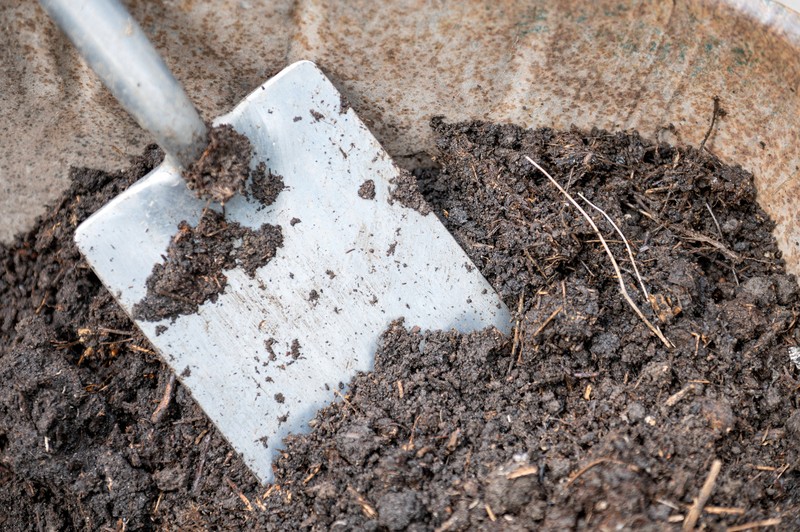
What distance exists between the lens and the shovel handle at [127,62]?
1084mm

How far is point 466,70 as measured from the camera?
54.7 inches

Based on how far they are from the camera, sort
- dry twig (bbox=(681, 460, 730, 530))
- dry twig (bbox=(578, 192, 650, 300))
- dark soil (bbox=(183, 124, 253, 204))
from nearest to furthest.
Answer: dry twig (bbox=(681, 460, 730, 530)) < dark soil (bbox=(183, 124, 253, 204)) < dry twig (bbox=(578, 192, 650, 300))

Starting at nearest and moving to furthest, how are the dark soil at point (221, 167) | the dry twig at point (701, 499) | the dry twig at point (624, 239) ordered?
the dry twig at point (701, 499)
the dark soil at point (221, 167)
the dry twig at point (624, 239)

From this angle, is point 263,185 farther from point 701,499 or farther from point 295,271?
point 701,499

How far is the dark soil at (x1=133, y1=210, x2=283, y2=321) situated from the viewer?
49.4 inches

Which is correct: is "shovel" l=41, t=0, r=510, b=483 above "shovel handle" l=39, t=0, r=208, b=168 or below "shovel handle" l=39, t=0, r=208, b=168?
below

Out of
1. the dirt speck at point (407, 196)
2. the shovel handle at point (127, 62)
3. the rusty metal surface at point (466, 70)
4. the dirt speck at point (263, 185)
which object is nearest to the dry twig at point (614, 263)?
the rusty metal surface at point (466, 70)

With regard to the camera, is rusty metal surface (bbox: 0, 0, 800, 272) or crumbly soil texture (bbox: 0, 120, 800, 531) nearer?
crumbly soil texture (bbox: 0, 120, 800, 531)

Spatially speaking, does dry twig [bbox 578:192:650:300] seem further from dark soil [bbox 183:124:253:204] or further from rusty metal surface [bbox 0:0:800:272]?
dark soil [bbox 183:124:253:204]

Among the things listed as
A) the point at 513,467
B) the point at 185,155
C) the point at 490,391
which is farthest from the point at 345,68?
the point at 513,467

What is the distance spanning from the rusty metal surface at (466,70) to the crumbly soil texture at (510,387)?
6cm

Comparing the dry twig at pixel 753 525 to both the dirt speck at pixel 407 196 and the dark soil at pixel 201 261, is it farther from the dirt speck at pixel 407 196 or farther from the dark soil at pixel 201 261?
the dark soil at pixel 201 261

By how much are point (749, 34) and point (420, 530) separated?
103 centimetres

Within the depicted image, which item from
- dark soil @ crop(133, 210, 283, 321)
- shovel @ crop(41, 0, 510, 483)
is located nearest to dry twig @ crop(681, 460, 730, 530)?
shovel @ crop(41, 0, 510, 483)
